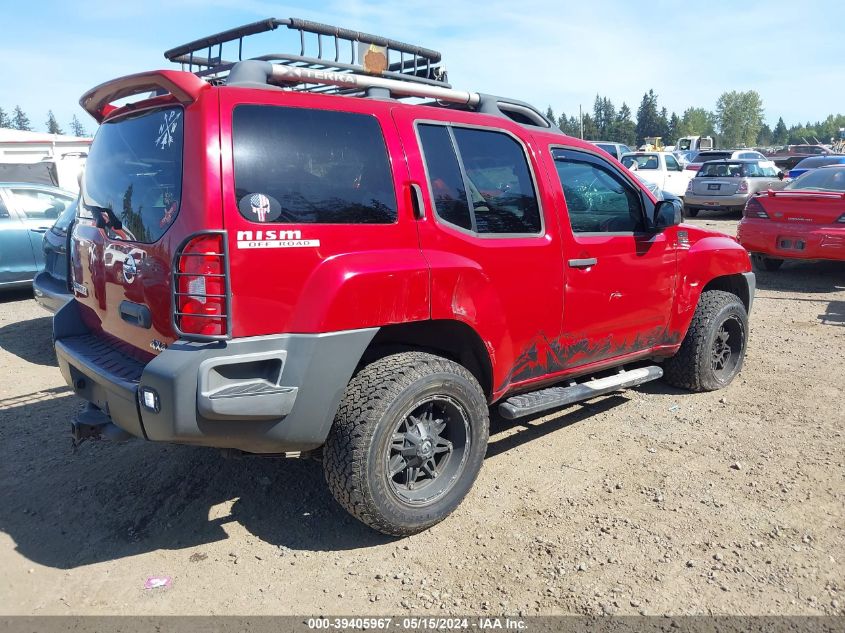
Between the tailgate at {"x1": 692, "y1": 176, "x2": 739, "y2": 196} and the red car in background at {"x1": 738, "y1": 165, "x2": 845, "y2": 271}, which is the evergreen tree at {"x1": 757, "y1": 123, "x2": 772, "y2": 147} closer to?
Answer: the tailgate at {"x1": 692, "y1": 176, "x2": 739, "y2": 196}

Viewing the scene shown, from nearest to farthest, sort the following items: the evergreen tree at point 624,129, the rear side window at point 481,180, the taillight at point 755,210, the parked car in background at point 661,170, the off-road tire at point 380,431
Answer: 1. the off-road tire at point 380,431
2. the rear side window at point 481,180
3. the taillight at point 755,210
4. the parked car in background at point 661,170
5. the evergreen tree at point 624,129

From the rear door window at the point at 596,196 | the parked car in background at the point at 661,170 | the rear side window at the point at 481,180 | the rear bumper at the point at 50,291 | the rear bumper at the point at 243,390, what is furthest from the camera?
the parked car in background at the point at 661,170

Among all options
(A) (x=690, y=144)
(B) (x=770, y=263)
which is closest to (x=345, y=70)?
(B) (x=770, y=263)

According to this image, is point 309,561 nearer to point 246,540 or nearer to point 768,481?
point 246,540

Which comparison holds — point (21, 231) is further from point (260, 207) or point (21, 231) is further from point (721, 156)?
point (721, 156)

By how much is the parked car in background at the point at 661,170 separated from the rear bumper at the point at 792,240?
10.3 m

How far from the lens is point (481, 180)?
3508mm

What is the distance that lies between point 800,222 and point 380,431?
26.0 ft

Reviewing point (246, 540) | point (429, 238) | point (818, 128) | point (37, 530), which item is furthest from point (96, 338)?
point (818, 128)

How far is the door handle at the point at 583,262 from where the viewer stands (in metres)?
3.81

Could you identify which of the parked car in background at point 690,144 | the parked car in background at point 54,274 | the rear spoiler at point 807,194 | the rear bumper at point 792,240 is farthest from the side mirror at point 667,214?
the parked car in background at point 690,144

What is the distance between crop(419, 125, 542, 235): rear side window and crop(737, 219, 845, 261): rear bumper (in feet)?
21.1

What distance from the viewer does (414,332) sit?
3.27m

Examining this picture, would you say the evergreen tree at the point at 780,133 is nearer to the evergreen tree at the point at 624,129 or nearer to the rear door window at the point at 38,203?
the evergreen tree at the point at 624,129
